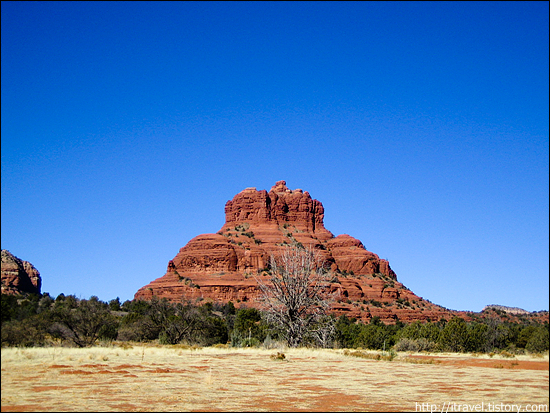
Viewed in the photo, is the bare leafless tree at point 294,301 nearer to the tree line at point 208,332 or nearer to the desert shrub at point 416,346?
the tree line at point 208,332

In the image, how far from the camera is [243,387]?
520 inches

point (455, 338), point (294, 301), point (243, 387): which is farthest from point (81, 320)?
point (455, 338)

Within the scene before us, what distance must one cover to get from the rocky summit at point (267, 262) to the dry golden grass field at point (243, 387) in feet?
262

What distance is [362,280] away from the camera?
121750mm

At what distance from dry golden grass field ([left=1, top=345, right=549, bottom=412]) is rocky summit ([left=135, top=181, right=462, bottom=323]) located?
79802mm

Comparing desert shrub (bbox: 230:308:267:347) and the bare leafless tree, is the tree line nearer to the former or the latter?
desert shrub (bbox: 230:308:267:347)

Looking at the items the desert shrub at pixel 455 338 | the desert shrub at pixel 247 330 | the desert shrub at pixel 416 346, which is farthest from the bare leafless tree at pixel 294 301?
the desert shrub at pixel 455 338

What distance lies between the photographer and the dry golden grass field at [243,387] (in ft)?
30.0

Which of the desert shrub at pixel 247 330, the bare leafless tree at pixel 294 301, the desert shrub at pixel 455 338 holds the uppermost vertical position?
the bare leafless tree at pixel 294 301

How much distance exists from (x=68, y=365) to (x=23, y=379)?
219 inches

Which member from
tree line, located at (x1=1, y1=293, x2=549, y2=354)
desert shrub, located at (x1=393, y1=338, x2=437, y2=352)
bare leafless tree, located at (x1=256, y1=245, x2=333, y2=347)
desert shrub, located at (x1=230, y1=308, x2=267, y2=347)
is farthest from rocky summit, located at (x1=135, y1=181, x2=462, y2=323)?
bare leafless tree, located at (x1=256, y1=245, x2=333, y2=347)

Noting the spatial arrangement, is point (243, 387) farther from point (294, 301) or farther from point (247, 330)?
point (247, 330)

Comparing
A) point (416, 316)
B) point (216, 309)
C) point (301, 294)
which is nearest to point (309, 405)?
point (301, 294)

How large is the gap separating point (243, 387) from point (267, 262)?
341 ft
